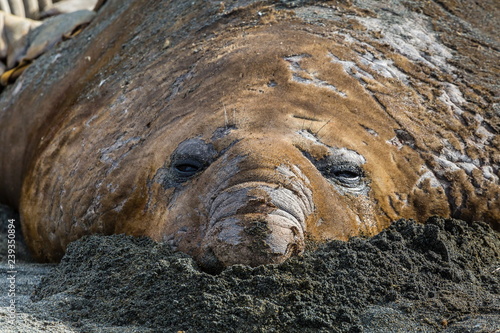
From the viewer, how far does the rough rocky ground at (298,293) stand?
3387mm

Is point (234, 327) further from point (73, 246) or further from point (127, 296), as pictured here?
point (73, 246)

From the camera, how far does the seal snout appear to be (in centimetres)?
366

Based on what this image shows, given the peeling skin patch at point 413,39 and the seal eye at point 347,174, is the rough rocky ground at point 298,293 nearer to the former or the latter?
the seal eye at point 347,174

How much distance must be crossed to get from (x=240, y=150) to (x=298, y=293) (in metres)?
0.95

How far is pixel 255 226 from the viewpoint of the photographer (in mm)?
3676

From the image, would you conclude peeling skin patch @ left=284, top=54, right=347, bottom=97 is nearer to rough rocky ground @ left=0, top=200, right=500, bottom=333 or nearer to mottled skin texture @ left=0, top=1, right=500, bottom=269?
mottled skin texture @ left=0, top=1, right=500, bottom=269

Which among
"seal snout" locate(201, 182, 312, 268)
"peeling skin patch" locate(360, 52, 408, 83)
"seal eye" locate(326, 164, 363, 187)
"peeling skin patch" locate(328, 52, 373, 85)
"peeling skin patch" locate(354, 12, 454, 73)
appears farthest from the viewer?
"peeling skin patch" locate(354, 12, 454, 73)

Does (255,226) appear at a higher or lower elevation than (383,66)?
higher

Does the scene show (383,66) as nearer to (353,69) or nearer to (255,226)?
(353,69)

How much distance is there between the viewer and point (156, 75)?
5629 mm

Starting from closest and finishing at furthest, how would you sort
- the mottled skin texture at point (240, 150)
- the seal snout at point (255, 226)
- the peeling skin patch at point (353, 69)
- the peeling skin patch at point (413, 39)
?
the seal snout at point (255, 226), the mottled skin texture at point (240, 150), the peeling skin patch at point (353, 69), the peeling skin patch at point (413, 39)

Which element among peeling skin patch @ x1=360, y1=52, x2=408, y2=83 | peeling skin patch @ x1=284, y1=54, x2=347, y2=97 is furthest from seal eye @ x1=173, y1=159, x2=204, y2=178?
peeling skin patch @ x1=360, y1=52, x2=408, y2=83

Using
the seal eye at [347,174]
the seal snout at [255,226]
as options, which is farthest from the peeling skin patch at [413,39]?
the seal snout at [255,226]

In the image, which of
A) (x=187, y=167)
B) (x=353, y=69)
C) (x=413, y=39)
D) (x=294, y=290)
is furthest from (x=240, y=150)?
(x=413, y=39)
